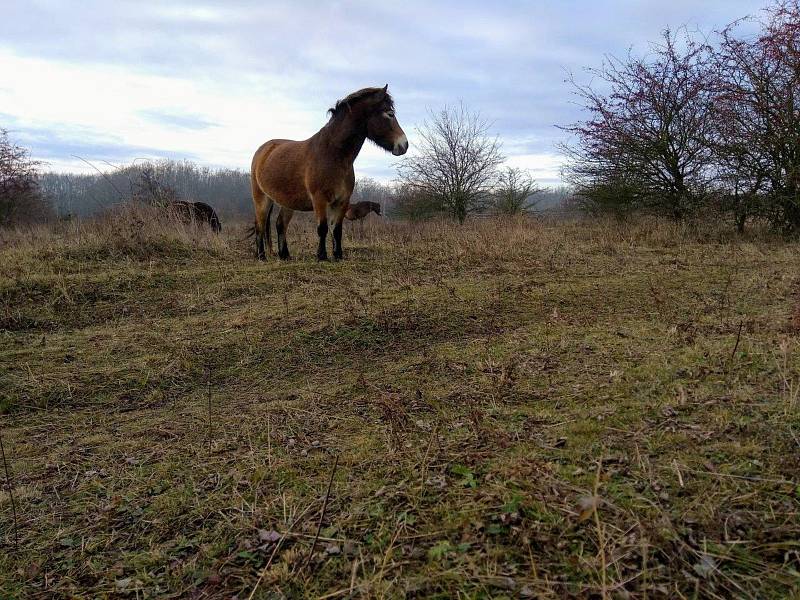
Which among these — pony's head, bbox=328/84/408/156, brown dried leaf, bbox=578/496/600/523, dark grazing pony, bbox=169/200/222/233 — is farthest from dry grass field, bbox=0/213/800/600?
dark grazing pony, bbox=169/200/222/233

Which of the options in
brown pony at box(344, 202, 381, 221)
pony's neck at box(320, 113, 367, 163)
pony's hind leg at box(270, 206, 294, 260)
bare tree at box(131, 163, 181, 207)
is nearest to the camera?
pony's neck at box(320, 113, 367, 163)

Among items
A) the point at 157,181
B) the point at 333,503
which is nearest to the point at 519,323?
the point at 333,503

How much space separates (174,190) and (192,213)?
1.46 metres

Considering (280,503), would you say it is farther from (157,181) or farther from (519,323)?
(157,181)

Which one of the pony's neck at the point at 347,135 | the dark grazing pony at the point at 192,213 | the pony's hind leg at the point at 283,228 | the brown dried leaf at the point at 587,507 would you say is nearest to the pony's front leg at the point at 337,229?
the pony's neck at the point at 347,135

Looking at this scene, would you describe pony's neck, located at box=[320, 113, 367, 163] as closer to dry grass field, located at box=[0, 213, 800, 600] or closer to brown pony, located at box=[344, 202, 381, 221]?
dry grass field, located at box=[0, 213, 800, 600]

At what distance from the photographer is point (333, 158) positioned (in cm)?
715

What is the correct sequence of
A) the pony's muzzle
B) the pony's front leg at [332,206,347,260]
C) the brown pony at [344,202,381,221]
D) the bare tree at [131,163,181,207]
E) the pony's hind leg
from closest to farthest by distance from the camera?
the pony's muzzle
the pony's front leg at [332,206,347,260]
the pony's hind leg
the bare tree at [131,163,181,207]
the brown pony at [344,202,381,221]

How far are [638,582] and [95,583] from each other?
1.71 metres

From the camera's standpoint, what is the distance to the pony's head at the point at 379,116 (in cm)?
691

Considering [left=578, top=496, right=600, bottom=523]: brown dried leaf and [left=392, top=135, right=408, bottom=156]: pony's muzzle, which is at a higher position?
[left=392, top=135, right=408, bottom=156]: pony's muzzle

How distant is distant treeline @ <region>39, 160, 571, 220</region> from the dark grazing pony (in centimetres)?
29

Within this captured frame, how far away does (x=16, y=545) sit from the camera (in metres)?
1.88

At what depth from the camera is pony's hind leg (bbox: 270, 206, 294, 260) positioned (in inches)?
325
